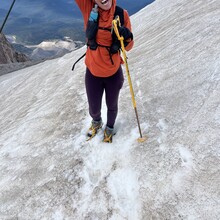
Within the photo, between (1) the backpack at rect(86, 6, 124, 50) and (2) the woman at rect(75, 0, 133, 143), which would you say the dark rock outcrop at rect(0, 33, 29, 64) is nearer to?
(2) the woman at rect(75, 0, 133, 143)

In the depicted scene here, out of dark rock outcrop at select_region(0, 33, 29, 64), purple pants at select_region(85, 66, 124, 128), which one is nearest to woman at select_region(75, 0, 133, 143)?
purple pants at select_region(85, 66, 124, 128)

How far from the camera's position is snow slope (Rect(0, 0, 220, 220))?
4.32 m

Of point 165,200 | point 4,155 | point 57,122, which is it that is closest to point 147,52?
point 57,122

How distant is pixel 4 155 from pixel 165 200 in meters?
4.33

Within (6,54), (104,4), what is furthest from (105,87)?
(6,54)

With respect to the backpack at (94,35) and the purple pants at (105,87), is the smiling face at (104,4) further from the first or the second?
the purple pants at (105,87)

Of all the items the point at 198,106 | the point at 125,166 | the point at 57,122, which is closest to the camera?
the point at 125,166

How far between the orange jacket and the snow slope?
5.64 ft

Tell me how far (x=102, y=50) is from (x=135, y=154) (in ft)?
6.95

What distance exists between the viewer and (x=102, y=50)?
15.0 ft

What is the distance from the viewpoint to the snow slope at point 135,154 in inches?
170

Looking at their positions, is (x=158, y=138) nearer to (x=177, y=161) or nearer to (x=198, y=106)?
(x=177, y=161)

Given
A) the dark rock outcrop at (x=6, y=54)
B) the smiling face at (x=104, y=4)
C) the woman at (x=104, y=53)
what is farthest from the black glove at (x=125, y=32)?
the dark rock outcrop at (x=6, y=54)

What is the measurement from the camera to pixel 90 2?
14.6 ft
